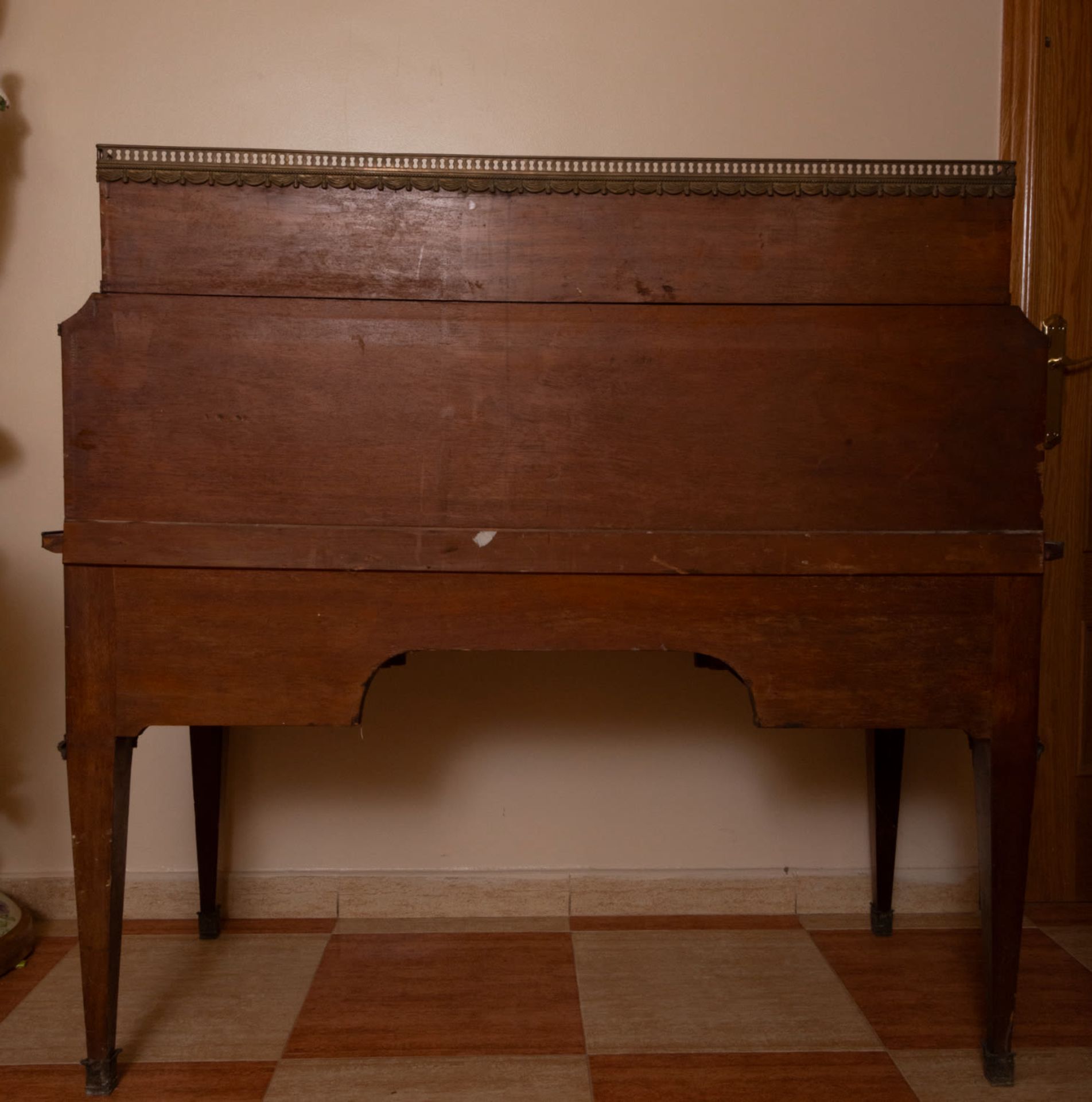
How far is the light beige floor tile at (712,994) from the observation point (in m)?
1.61

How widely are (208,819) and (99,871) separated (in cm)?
57

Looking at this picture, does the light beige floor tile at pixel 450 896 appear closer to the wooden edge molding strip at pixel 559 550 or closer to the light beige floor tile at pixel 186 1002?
the light beige floor tile at pixel 186 1002

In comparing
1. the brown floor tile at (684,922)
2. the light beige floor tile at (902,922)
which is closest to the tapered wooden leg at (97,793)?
the brown floor tile at (684,922)

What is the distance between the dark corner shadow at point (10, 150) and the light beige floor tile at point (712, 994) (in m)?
1.88

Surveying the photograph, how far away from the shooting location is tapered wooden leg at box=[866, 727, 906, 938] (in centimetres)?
200

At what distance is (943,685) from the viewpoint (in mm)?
1432

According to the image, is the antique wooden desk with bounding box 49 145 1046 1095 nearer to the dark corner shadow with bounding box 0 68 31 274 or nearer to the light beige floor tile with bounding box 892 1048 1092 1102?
the light beige floor tile with bounding box 892 1048 1092 1102

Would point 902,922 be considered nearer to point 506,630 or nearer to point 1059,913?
point 1059,913

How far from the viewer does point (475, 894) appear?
2115mm

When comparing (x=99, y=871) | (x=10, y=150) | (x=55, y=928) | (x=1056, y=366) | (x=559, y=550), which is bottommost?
(x=55, y=928)

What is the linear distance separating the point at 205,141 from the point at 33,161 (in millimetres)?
358

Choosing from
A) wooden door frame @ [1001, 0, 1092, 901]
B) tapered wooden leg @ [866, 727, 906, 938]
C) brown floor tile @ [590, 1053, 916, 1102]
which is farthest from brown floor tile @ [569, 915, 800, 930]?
wooden door frame @ [1001, 0, 1092, 901]

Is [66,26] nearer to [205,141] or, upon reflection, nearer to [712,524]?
[205,141]

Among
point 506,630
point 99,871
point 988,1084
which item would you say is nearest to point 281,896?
point 99,871
